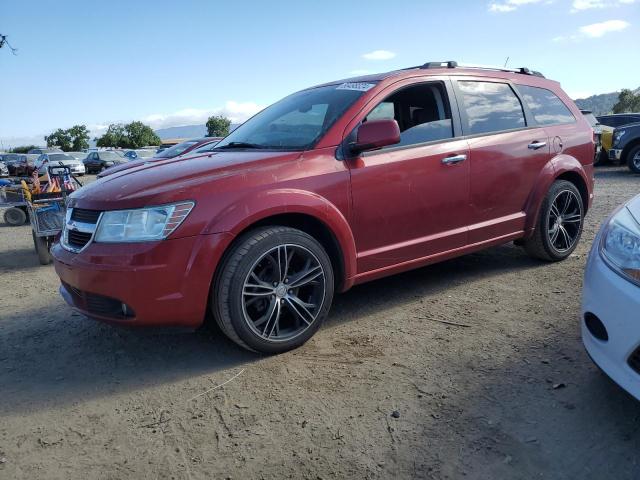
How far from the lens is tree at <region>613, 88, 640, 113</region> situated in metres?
53.2

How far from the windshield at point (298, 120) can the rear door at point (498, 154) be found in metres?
0.98

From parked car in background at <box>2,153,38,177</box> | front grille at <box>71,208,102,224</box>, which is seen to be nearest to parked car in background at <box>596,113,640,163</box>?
front grille at <box>71,208,102,224</box>

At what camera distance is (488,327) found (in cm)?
341

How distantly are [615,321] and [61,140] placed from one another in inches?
2990

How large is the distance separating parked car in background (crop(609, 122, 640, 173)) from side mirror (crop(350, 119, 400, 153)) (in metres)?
11.5

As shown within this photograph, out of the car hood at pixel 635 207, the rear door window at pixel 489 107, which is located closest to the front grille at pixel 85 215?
the rear door window at pixel 489 107

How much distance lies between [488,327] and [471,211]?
0.99 meters

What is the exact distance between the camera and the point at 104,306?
116 inches

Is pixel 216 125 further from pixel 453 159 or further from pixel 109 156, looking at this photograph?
pixel 453 159

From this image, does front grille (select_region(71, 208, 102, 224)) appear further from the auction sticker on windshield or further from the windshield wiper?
the auction sticker on windshield

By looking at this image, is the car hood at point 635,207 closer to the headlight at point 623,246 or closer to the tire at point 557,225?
the headlight at point 623,246

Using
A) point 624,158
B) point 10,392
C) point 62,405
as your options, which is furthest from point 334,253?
point 624,158

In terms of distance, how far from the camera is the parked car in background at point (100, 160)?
33.7 meters

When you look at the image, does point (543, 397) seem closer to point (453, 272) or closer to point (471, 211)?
point (471, 211)
